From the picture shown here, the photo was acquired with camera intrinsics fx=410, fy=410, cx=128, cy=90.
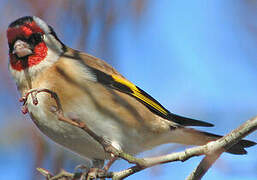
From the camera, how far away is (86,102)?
3.49 m

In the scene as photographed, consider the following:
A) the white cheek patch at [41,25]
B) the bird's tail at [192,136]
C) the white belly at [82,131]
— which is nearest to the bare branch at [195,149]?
the white belly at [82,131]

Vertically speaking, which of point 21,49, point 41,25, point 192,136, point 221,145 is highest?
point 41,25

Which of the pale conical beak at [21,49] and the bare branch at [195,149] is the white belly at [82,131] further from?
the bare branch at [195,149]

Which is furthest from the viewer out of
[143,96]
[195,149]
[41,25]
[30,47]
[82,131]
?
[143,96]

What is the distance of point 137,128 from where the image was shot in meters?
3.78

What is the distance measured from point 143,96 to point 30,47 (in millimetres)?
1185

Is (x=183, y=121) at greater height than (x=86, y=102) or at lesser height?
greater

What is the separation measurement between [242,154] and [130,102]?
3.84ft

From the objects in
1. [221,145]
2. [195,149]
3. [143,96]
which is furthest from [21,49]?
[221,145]

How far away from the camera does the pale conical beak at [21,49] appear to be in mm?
3689

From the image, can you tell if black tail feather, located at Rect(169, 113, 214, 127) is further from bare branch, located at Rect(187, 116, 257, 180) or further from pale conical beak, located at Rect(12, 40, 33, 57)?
pale conical beak, located at Rect(12, 40, 33, 57)

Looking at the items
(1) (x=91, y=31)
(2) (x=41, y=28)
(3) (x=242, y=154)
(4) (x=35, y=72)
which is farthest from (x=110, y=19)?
(3) (x=242, y=154)

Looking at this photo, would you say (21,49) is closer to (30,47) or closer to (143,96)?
(30,47)

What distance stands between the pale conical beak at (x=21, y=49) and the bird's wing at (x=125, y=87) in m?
0.46
